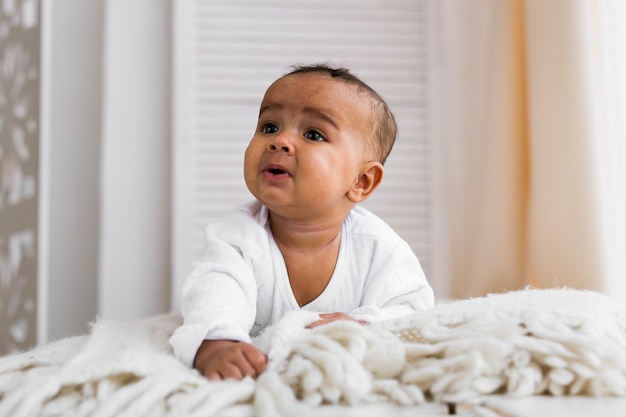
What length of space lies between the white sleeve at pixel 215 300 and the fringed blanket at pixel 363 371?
1.7 inches

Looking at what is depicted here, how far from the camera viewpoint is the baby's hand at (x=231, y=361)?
812 millimetres

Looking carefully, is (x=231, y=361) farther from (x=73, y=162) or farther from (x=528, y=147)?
(x=73, y=162)

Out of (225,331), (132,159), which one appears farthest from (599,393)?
(132,159)

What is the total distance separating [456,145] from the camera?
90.4 inches

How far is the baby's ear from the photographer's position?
125 cm

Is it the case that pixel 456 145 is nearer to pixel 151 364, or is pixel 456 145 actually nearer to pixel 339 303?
pixel 339 303

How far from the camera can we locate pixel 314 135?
1176mm

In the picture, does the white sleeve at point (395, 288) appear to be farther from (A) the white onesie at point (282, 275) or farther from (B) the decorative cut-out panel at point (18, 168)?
(B) the decorative cut-out panel at point (18, 168)

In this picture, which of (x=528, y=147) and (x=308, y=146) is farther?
(x=528, y=147)

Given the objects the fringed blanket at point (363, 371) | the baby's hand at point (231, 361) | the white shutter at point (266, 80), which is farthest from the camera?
the white shutter at point (266, 80)

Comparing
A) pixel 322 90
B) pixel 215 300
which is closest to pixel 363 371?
pixel 215 300

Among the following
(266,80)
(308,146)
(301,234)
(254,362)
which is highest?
(266,80)

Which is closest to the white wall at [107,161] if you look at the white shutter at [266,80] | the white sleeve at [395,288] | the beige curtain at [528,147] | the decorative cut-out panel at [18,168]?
the white shutter at [266,80]

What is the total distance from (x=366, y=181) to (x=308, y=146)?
172mm
